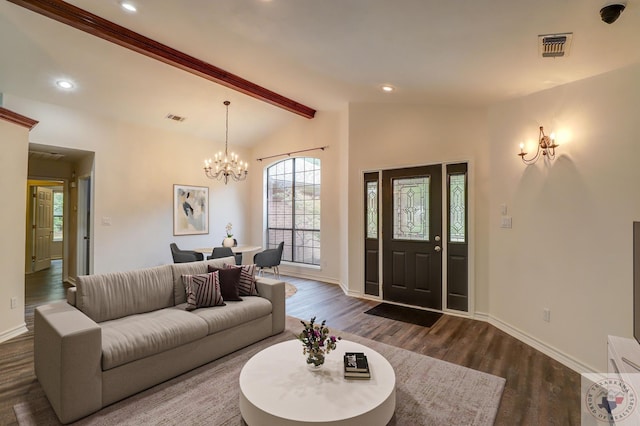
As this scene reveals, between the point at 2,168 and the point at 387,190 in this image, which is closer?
the point at 2,168

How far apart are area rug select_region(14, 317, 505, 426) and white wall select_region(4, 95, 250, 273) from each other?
3.42 metres

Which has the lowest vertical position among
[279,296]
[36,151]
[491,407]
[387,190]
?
[491,407]

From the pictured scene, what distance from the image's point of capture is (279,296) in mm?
3453

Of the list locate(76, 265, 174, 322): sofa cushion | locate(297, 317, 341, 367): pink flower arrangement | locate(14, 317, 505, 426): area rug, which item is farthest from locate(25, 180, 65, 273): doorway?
locate(297, 317, 341, 367): pink flower arrangement

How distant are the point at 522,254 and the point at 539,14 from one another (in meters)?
2.43

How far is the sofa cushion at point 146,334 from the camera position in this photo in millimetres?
2209

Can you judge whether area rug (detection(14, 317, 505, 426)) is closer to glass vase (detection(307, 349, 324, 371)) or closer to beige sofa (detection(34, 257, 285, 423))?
beige sofa (detection(34, 257, 285, 423))

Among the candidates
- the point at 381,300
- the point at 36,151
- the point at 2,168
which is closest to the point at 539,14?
the point at 381,300

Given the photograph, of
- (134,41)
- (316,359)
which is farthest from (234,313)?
(134,41)

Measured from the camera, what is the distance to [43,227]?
7684 millimetres

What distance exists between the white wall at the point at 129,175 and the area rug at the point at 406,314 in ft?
13.6

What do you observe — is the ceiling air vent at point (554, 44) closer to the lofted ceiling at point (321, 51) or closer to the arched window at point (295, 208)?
the lofted ceiling at point (321, 51)

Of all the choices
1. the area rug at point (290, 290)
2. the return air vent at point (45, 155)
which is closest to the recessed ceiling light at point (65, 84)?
the return air vent at point (45, 155)

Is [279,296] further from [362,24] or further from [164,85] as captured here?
[164,85]
